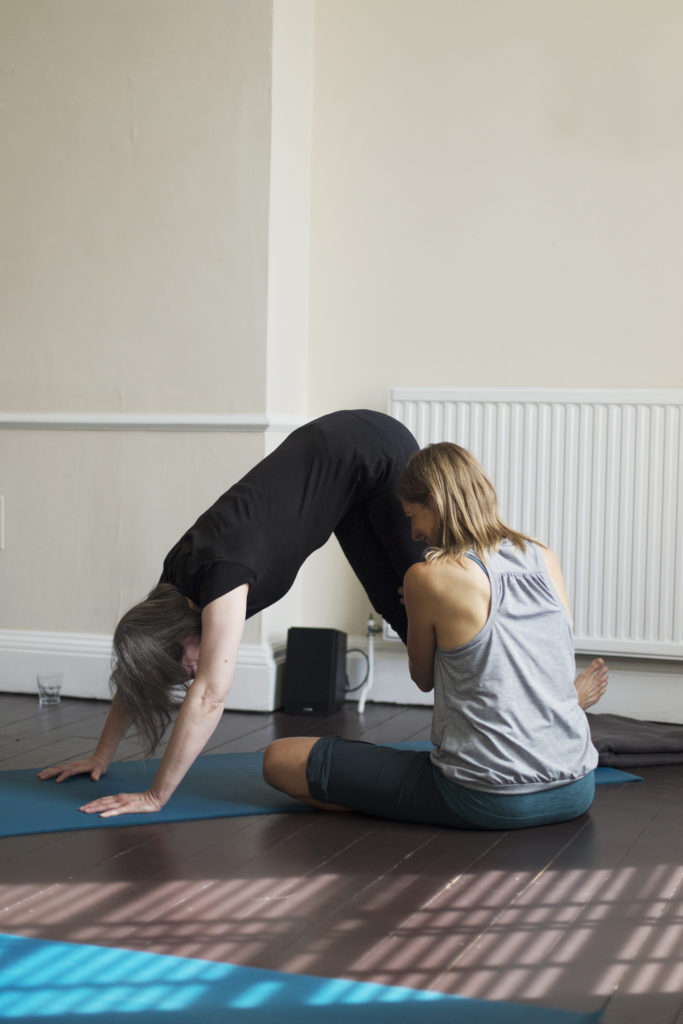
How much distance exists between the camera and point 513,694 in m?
2.37

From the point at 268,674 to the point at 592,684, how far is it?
135 cm

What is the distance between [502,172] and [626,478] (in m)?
1.14

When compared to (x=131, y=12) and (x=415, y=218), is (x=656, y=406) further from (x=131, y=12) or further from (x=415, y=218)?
(x=131, y=12)

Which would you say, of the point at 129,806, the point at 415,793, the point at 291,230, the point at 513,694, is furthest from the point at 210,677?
the point at 291,230

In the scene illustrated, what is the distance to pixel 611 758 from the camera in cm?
313

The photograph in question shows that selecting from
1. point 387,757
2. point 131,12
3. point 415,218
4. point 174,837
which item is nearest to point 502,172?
point 415,218

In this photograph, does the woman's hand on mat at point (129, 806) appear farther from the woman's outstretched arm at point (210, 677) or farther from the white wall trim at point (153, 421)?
the white wall trim at point (153, 421)

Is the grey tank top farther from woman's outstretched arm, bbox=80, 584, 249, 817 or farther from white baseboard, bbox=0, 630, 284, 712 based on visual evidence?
white baseboard, bbox=0, 630, 284, 712

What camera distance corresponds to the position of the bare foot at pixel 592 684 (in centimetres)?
287

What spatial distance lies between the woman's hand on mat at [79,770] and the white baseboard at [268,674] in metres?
1.07

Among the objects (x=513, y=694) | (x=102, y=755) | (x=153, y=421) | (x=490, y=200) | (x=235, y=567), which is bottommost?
(x=102, y=755)

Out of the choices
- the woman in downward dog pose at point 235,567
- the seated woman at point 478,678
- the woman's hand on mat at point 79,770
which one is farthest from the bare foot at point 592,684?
the woman's hand on mat at point 79,770

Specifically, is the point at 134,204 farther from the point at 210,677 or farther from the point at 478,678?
the point at 478,678

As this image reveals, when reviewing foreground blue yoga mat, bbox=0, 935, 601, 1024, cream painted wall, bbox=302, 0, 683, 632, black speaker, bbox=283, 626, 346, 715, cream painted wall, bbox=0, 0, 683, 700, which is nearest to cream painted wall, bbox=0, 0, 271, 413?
cream painted wall, bbox=0, 0, 683, 700
